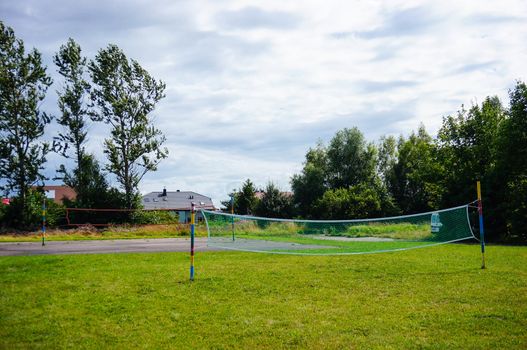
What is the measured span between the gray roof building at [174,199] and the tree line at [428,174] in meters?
30.3

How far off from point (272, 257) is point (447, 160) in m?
24.3

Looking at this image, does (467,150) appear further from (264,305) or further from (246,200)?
(264,305)

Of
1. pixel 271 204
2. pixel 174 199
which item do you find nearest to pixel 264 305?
pixel 271 204

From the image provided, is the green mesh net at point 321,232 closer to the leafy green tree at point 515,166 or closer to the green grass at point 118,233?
the leafy green tree at point 515,166

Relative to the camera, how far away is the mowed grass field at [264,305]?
6113 millimetres

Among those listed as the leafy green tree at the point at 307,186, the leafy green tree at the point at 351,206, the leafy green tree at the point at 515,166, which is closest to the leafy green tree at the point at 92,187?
the leafy green tree at the point at 351,206

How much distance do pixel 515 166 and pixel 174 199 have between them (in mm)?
68602

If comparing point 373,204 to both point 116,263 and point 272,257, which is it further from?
point 116,263

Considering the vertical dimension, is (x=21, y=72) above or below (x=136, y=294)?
above

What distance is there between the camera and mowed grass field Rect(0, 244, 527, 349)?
241 inches

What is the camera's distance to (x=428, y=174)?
36625 millimetres

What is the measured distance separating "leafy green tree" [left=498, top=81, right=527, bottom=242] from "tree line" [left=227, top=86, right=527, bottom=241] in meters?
0.05

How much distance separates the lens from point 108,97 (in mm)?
39719

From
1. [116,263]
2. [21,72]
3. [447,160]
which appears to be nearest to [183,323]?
[116,263]
